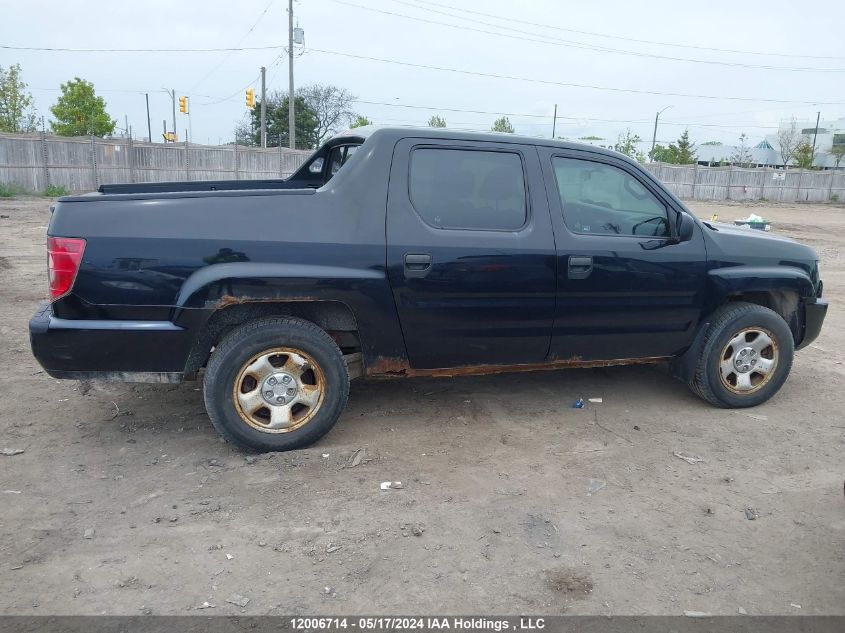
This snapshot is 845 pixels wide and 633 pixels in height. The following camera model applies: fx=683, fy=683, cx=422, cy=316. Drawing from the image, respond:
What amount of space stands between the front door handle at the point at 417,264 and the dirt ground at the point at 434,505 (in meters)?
1.09

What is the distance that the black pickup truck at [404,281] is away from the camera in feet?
12.0

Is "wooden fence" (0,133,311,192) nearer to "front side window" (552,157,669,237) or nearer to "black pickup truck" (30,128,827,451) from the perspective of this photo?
"black pickup truck" (30,128,827,451)

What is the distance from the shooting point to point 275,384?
3.95 metres

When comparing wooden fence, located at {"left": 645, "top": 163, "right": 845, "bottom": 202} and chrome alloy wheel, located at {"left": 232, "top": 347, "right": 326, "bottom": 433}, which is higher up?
wooden fence, located at {"left": 645, "top": 163, "right": 845, "bottom": 202}

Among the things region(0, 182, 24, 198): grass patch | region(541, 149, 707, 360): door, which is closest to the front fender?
region(541, 149, 707, 360): door

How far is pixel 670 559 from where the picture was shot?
3.16m

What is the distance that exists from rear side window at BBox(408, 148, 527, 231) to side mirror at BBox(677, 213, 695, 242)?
107 centimetres

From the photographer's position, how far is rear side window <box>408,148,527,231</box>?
4113 mm

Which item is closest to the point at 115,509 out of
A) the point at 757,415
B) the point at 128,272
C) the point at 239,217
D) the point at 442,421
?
the point at 128,272

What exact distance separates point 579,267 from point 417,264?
1.07 m

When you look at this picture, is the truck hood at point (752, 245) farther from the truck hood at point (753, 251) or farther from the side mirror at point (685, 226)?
the side mirror at point (685, 226)

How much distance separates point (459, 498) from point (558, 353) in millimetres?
1362

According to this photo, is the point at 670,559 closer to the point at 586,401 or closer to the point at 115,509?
the point at 586,401

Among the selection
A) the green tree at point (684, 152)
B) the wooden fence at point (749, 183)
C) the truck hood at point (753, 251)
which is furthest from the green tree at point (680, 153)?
the truck hood at point (753, 251)
